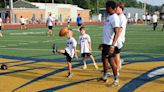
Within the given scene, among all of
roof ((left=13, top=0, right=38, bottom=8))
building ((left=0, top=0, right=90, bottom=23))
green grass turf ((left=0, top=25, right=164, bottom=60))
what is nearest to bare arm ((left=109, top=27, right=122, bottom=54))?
green grass turf ((left=0, top=25, right=164, bottom=60))

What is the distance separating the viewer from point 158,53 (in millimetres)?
16031

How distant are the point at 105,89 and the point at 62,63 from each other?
442cm

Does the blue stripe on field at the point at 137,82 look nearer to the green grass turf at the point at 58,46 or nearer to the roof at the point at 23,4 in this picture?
the green grass turf at the point at 58,46

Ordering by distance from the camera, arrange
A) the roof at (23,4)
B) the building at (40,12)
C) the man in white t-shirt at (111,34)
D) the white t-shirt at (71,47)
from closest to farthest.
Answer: the man in white t-shirt at (111,34), the white t-shirt at (71,47), the building at (40,12), the roof at (23,4)

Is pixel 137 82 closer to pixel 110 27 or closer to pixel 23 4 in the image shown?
pixel 110 27

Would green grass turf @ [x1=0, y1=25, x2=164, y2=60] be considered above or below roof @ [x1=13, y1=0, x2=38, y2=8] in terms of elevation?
below

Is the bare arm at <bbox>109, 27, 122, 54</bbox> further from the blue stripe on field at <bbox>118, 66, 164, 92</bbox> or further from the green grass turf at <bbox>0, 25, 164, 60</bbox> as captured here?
the green grass turf at <bbox>0, 25, 164, 60</bbox>

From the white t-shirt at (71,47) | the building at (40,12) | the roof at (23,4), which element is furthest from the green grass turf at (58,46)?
the roof at (23,4)

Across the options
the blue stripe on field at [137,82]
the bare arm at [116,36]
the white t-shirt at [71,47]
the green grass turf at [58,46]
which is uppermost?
the bare arm at [116,36]

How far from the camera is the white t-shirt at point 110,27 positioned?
9281 millimetres

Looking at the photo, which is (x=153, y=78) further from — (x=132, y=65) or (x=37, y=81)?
(x=37, y=81)

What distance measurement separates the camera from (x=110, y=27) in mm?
9391

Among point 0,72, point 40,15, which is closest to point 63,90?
point 0,72

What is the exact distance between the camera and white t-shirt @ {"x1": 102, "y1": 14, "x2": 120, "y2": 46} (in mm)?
9281
